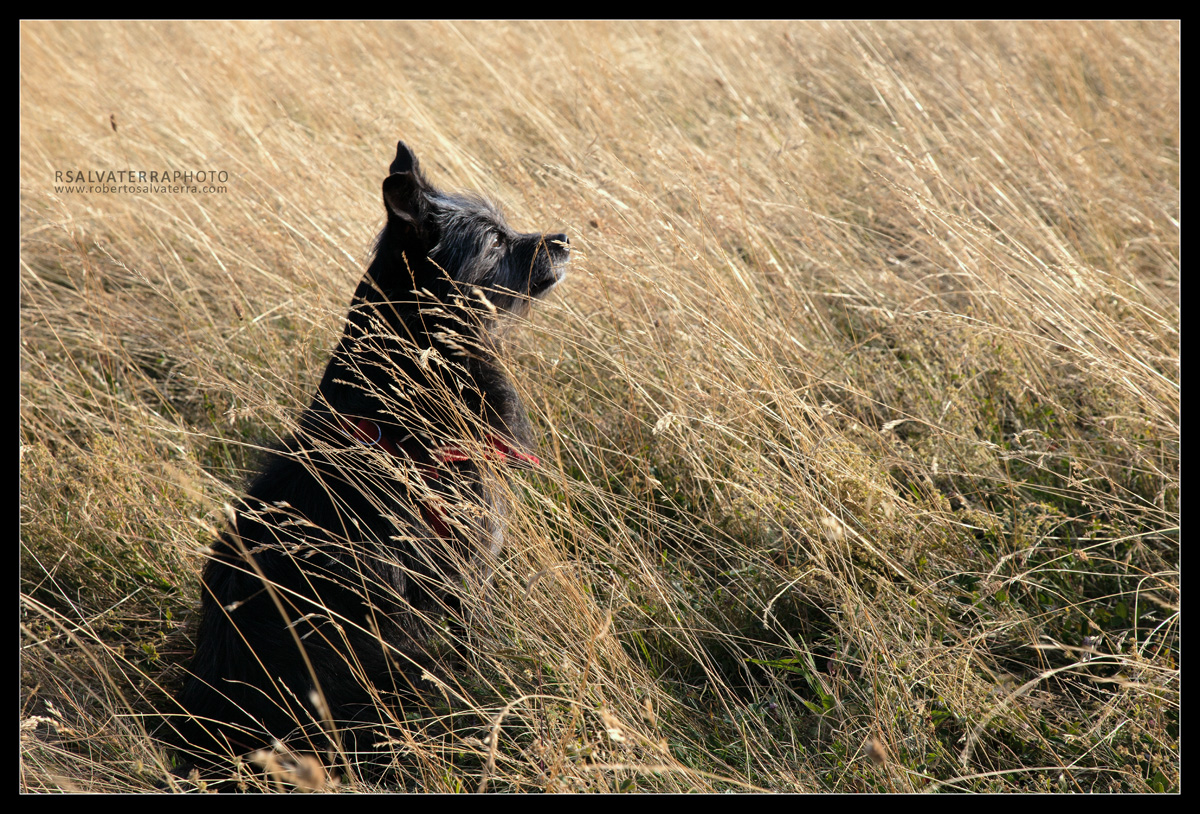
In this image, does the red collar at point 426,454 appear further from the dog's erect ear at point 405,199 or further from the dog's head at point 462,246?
the dog's erect ear at point 405,199

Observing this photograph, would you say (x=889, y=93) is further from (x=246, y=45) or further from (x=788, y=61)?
(x=246, y=45)

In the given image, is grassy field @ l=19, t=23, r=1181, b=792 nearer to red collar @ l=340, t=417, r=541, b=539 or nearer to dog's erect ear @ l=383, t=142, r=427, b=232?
red collar @ l=340, t=417, r=541, b=539

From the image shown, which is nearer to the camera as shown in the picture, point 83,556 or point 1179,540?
point 1179,540

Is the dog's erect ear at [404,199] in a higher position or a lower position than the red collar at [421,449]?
higher

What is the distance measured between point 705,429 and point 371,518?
1.07 meters

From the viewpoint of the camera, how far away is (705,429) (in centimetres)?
251

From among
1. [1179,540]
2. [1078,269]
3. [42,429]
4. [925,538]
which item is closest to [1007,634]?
[925,538]

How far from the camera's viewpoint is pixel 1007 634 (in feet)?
6.95

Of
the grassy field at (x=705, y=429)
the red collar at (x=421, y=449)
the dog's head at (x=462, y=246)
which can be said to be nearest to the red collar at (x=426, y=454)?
the red collar at (x=421, y=449)

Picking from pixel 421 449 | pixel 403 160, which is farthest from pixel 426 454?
pixel 403 160

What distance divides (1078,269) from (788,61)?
3688 mm

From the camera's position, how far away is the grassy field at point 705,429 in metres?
1.95

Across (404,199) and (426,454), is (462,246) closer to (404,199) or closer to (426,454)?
(404,199)

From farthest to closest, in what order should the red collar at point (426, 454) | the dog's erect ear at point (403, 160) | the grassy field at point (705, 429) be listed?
the dog's erect ear at point (403, 160) → the red collar at point (426, 454) → the grassy field at point (705, 429)
